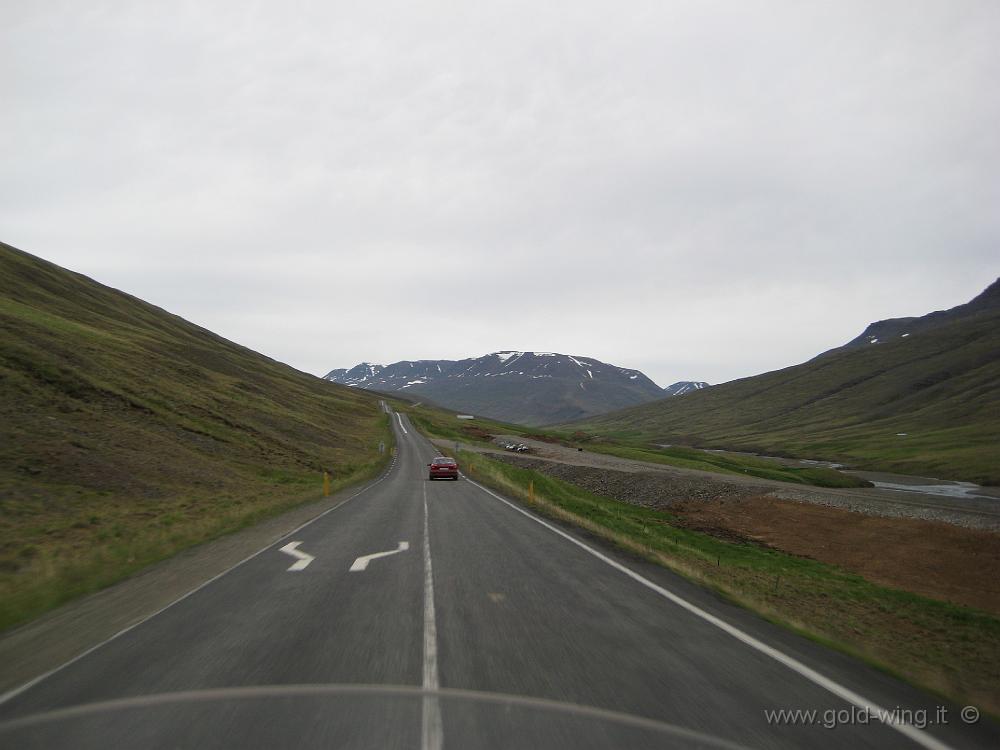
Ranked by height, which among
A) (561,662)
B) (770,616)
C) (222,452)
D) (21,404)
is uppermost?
(21,404)

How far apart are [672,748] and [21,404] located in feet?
94.8

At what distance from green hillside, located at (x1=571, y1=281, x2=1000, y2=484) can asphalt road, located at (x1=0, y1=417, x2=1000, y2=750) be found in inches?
2877

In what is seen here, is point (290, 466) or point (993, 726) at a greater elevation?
point (290, 466)

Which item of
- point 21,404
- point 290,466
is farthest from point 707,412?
point 21,404

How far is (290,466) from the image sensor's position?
35625 millimetres

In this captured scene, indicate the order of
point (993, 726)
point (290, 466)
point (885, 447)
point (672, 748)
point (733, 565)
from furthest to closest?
point (885, 447), point (290, 466), point (733, 565), point (993, 726), point (672, 748)

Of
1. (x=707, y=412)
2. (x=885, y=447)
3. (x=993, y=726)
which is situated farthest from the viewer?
(x=707, y=412)

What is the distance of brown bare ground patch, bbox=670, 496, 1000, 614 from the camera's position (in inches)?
784

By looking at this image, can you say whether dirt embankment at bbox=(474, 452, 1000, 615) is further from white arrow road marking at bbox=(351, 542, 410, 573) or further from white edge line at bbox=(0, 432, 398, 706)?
white edge line at bbox=(0, 432, 398, 706)

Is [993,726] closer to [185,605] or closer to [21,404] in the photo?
[185,605]

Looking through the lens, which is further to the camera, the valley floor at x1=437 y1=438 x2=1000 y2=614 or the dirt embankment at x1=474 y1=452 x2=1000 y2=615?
the valley floor at x1=437 y1=438 x2=1000 y2=614

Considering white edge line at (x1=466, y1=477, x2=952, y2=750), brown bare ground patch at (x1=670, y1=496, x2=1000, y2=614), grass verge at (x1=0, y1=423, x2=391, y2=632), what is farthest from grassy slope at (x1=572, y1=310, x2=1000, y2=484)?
grass verge at (x1=0, y1=423, x2=391, y2=632)

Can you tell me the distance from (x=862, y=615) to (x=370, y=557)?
1094 cm

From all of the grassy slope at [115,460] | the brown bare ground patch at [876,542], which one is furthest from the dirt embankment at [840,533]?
the grassy slope at [115,460]
